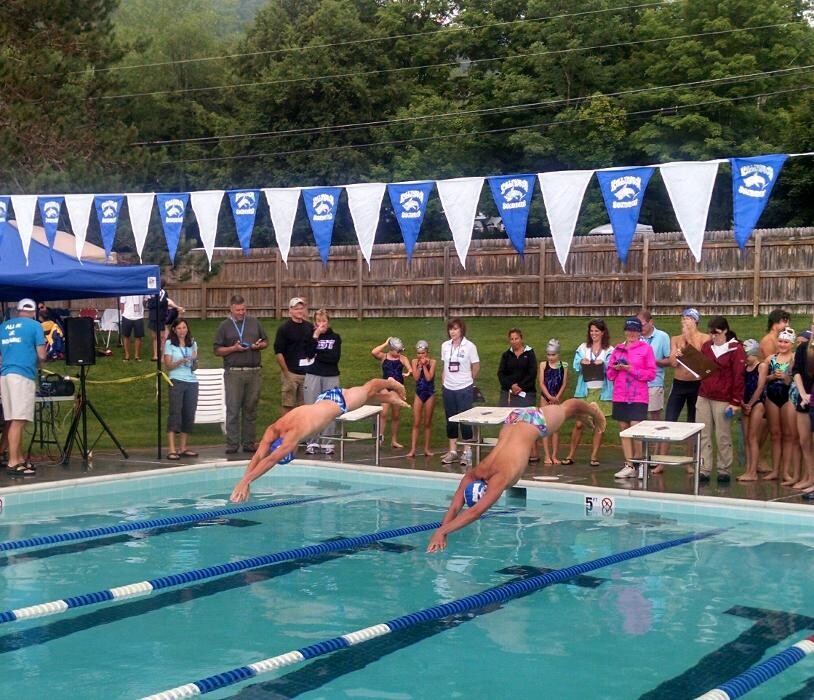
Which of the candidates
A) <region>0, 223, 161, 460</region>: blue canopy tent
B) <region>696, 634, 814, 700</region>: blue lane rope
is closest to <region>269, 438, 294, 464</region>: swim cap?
<region>0, 223, 161, 460</region>: blue canopy tent

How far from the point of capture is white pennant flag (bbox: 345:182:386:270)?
1248 centimetres

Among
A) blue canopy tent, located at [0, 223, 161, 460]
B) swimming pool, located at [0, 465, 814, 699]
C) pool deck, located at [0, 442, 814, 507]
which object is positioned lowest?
swimming pool, located at [0, 465, 814, 699]

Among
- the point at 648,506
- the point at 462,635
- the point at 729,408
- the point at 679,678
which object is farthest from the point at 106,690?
the point at 729,408

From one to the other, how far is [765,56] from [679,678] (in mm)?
28710

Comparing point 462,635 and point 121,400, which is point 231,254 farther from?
point 462,635

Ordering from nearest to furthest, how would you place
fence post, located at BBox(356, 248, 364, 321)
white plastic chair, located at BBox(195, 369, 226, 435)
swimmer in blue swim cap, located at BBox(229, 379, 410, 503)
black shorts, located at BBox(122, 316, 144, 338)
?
swimmer in blue swim cap, located at BBox(229, 379, 410, 503) < white plastic chair, located at BBox(195, 369, 226, 435) < black shorts, located at BBox(122, 316, 144, 338) < fence post, located at BBox(356, 248, 364, 321)

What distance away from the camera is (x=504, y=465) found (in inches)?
326

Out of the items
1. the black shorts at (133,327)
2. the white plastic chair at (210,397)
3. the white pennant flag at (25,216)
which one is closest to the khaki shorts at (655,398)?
the white plastic chair at (210,397)

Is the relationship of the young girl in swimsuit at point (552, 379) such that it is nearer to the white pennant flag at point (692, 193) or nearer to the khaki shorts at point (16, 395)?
the white pennant flag at point (692, 193)

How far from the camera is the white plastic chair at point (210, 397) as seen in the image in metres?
15.2

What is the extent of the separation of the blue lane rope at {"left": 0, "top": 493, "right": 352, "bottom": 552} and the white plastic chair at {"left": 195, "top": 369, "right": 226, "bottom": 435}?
3869 millimetres

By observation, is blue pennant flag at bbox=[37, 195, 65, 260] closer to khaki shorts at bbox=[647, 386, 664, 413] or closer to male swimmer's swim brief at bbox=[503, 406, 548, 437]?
male swimmer's swim brief at bbox=[503, 406, 548, 437]

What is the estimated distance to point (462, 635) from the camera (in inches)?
273

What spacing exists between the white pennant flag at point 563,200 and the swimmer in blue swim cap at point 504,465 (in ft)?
7.58
